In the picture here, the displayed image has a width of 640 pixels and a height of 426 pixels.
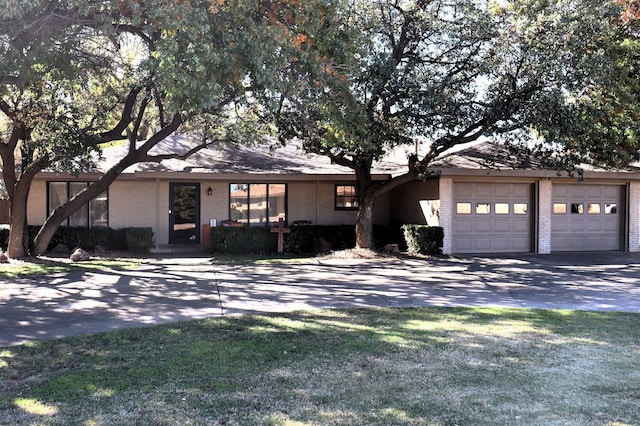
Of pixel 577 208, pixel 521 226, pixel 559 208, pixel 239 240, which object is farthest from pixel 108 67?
pixel 577 208

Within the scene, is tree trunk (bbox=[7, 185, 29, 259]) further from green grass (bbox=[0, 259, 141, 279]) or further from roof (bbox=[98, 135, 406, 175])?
roof (bbox=[98, 135, 406, 175])

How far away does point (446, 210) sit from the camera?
17094 millimetres

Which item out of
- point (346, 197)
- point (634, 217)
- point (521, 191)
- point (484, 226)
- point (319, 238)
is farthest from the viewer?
point (346, 197)

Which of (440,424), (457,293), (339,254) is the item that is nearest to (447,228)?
(339,254)

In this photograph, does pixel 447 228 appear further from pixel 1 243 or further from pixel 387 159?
pixel 1 243

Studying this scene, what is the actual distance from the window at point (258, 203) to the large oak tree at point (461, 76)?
4.97 m

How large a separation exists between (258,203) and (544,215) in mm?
9688

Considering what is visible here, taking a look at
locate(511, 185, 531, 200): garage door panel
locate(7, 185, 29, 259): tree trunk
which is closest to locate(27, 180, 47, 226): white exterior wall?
locate(7, 185, 29, 259): tree trunk

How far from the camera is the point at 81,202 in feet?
51.8

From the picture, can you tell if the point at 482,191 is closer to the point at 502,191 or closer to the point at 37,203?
the point at 502,191

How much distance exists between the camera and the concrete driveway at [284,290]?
8508 mm

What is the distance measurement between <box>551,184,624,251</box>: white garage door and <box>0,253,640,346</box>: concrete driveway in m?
3.19

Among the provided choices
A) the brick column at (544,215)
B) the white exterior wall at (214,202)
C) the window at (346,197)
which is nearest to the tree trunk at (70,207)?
the white exterior wall at (214,202)

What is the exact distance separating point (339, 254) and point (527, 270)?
212 inches
